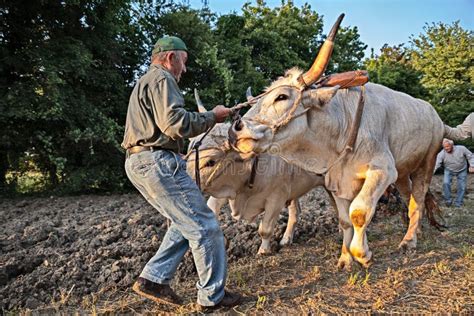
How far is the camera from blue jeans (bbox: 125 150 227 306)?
3406mm

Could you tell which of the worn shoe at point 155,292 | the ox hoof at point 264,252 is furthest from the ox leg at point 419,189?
the worn shoe at point 155,292

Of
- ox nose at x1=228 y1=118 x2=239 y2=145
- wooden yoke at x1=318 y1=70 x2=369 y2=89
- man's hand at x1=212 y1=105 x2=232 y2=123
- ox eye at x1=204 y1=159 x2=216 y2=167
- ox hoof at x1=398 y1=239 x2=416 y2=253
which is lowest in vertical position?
ox hoof at x1=398 y1=239 x2=416 y2=253

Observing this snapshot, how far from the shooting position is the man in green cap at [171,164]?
3328 millimetres

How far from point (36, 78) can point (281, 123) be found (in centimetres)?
844

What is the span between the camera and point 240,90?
13.9m

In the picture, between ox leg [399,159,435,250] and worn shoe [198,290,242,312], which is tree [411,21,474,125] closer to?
ox leg [399,159,435,250]

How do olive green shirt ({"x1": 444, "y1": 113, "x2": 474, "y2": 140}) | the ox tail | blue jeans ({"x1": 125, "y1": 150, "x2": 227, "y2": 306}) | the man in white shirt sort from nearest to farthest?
1. blue jeans ({"x1": 125, "y1": 150, "x2": 227, "y2": 306})
2. olive green shirt ({"x1": 444, "y1": 113, "x2": 474, "y2": 140})
3. the ox tail
4. the man in white shirt

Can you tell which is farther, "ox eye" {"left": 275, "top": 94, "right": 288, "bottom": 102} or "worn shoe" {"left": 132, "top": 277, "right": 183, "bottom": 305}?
"ox eye" {"left": 275, "top": 94, "right": 288, "bottom": 102}

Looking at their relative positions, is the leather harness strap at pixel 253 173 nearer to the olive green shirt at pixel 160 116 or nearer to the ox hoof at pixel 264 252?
the ox hoof at pixel 264 252

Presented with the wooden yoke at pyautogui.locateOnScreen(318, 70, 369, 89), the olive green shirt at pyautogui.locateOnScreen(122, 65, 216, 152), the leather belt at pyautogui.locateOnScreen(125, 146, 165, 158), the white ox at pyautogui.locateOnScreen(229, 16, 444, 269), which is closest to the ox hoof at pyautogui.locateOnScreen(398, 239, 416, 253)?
the white ox at pyautogui.locateOnScreen(229, 16, 444, 269)

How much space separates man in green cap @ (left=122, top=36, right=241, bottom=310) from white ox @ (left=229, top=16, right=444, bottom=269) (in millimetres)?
715

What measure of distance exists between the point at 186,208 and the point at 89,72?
9.24 metres

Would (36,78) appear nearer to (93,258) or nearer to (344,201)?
(93,258)

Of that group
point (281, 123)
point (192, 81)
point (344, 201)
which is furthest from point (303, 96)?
point (192, 81)
